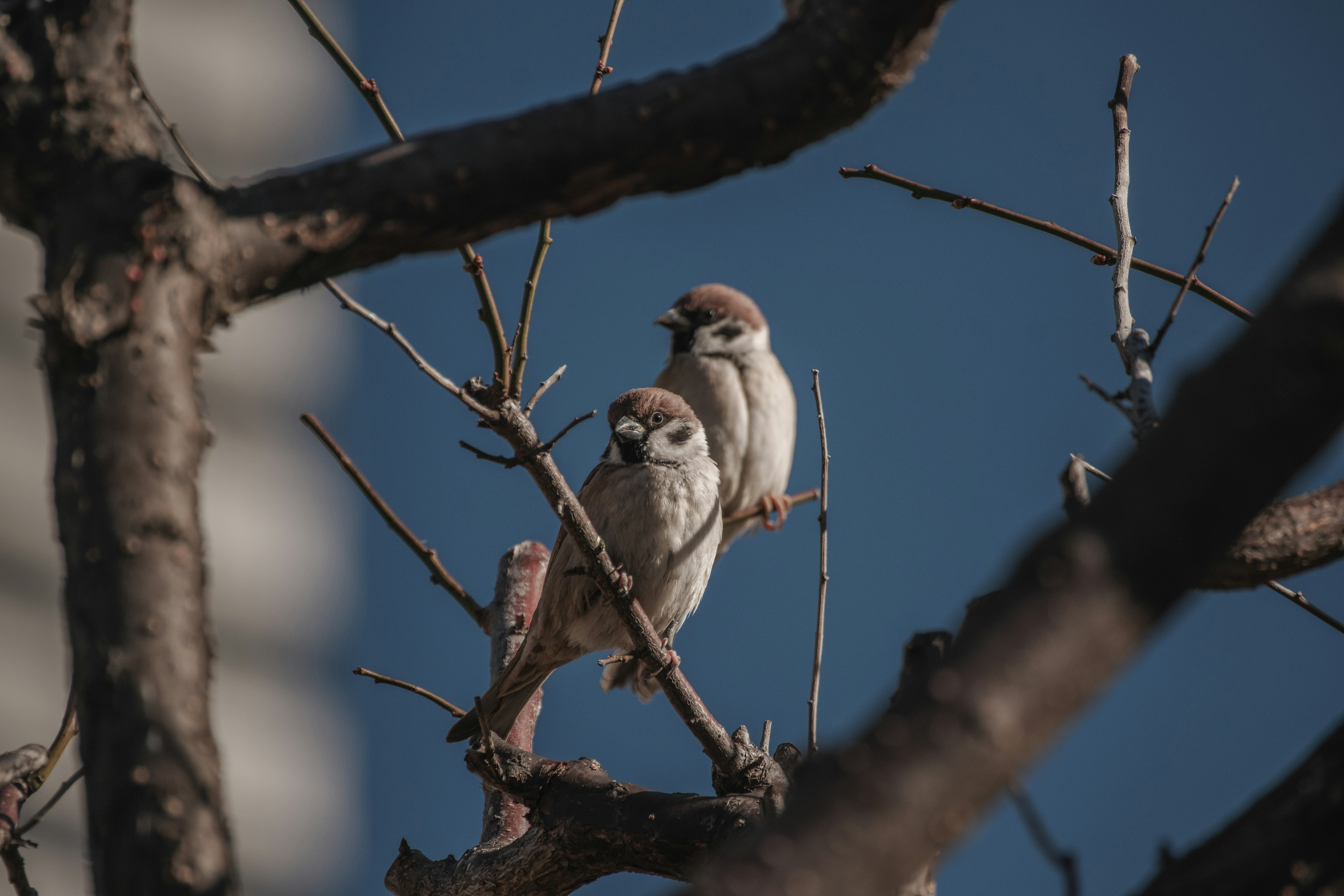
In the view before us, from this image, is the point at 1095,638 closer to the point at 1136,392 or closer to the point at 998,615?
the point at 998,615

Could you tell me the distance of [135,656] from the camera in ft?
3.59

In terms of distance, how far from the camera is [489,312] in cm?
209

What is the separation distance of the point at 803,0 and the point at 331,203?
70cm

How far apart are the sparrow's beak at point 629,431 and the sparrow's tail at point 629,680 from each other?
0.82 m

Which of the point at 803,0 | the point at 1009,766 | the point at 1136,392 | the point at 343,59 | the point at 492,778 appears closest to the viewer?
the point at 1009,766

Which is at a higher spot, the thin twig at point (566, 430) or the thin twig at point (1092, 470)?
the thin twig at point (566, 430)

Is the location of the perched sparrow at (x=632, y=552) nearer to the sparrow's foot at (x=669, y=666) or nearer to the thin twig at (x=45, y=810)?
the sparrow's foot at (x=669, y=666)

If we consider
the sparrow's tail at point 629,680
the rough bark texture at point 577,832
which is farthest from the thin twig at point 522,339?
the sparrow's tail at point 629,680

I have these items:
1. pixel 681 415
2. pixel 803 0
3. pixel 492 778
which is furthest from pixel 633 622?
pixel 803 0

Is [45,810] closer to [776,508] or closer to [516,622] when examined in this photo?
[516,622]

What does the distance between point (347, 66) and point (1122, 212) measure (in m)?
1.61

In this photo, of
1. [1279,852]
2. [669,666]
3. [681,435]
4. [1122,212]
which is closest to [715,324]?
[681,435]

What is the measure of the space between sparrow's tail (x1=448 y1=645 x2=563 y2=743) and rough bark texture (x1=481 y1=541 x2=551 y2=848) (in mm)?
32

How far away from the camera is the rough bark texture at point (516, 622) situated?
3.37 m
